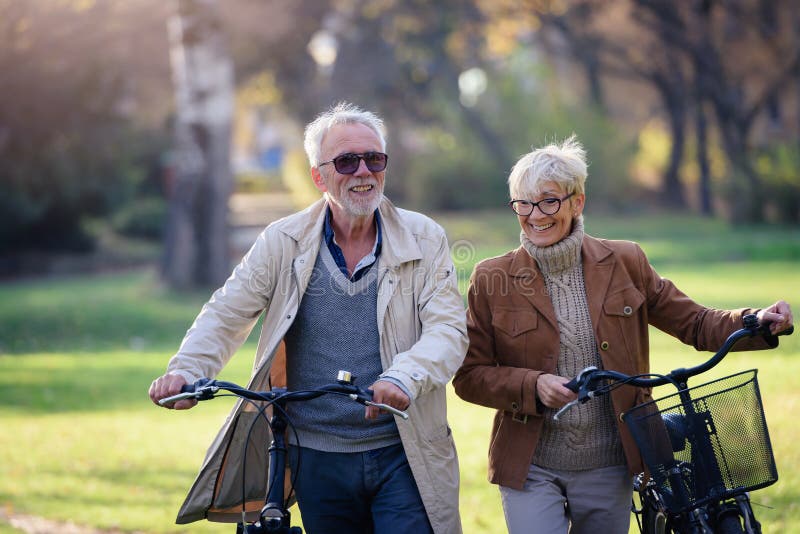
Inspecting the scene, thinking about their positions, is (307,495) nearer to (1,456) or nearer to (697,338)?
(697,338)

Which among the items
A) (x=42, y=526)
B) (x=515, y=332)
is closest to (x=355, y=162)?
(x=515, y=332)

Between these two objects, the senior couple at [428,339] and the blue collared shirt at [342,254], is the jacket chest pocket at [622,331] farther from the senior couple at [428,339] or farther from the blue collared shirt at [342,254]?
the blue collared shirt at [342,254]

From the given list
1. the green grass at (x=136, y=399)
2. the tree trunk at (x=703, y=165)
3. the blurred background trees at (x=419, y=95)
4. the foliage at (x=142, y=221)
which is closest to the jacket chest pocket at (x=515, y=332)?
the green grass at (x=136, y=399)

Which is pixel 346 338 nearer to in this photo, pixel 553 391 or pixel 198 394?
pixel 198 394

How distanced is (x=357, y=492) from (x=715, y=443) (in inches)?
56.2

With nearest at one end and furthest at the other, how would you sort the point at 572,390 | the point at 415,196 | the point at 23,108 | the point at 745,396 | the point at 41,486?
the point at 745,396 < the point at 572,390 < the point at 41,486 < the point at 23,108 < the point at 415,196

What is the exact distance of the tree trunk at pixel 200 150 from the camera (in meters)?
18.3

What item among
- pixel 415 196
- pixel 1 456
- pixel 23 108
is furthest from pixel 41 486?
pixel 415 196

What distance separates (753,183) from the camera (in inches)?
1166

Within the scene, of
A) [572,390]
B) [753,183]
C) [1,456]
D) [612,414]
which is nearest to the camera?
[572,390]

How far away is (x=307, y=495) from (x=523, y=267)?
4.22 feet

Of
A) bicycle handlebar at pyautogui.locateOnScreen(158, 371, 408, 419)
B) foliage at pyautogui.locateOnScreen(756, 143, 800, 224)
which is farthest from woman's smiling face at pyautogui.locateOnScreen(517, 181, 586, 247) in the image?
foliage at pyautogui.locateOnScreen(756, 143, 800, 224)

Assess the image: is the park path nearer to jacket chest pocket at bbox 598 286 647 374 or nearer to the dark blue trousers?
the dark blue trousers

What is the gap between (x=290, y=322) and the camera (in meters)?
4.34
